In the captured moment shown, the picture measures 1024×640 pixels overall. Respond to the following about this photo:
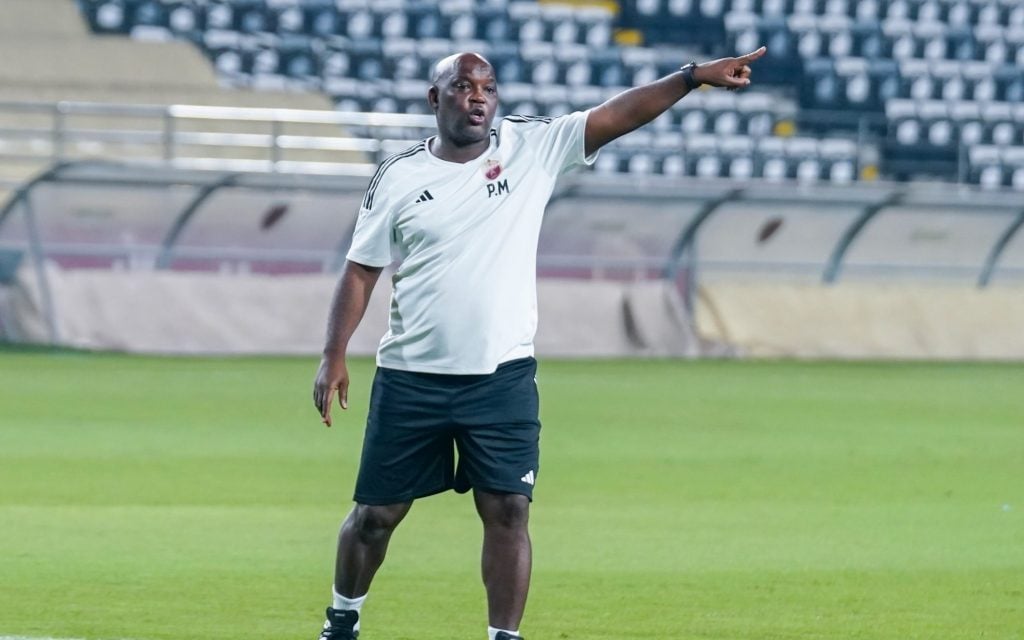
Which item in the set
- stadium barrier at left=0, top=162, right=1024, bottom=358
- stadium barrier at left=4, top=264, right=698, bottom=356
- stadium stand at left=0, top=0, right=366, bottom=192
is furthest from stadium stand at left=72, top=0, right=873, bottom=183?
stadium barrier at left=4, top=264, right=698, bottom=356

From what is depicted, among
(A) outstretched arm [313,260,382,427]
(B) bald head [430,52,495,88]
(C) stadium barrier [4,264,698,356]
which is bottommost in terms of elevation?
(C) stadium barrier [4,264,698,356]

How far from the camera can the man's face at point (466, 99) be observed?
5508mm

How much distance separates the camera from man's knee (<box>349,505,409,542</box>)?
18.9 ft

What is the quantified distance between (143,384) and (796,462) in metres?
7.19

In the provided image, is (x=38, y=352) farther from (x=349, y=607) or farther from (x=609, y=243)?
(x=349, y=607)

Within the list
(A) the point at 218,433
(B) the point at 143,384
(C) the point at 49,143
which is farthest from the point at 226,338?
(A) the point at 218,433

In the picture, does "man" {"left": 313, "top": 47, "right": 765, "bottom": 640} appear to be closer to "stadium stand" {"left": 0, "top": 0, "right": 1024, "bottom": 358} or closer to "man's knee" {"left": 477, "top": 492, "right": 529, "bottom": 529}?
"man's knee" {"left": 477, "top": 492, "right": 529, "bottom": 529}

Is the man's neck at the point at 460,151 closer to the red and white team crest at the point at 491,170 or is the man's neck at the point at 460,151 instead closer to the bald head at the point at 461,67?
the red and white team crest at the point at 491,170

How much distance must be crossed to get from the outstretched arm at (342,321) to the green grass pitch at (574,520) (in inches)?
41.0

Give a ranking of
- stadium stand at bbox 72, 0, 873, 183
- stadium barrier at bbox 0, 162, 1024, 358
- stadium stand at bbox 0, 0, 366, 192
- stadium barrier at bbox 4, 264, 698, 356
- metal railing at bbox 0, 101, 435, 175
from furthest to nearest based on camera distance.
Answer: stadium stand at bbox 72, 0, 873, 183, stadium stand at bbox 0, 0, 366, 192, metal railing at bbox 0, 101, 435, 175, stadium barrier at bbox 0, 162, 1024, 358, stadium barrier at bbox 4, 264, 698, 356

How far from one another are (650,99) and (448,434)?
3.94 feet

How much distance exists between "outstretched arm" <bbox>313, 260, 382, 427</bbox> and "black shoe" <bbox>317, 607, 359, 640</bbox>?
0.65 m

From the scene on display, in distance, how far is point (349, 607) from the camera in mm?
5883

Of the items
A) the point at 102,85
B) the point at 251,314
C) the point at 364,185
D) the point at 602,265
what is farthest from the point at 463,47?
the point at 251,314
